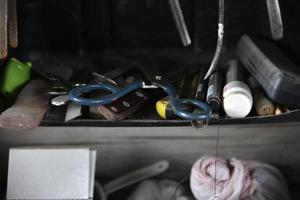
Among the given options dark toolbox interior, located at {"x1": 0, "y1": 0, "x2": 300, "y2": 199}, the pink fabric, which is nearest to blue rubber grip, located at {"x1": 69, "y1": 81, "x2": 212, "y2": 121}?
dark toolbox interior, located at {"x1": 0, "y1": 0, "x2": 300, "y2": 199}

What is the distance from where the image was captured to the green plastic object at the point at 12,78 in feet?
2.51

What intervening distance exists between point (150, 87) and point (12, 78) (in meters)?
0.22

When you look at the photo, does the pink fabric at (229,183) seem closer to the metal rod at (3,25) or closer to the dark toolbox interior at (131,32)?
the dark toolbox interior at (131,32)

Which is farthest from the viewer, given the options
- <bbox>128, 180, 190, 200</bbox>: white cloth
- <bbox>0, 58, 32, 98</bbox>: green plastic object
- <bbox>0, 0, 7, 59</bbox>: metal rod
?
<bbox>128, 180, 190, 200</bbox>: white cloth

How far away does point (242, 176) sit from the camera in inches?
34.9

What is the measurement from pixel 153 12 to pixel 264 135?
13.4 inches

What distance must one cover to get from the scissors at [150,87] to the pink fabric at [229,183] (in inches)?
7.8

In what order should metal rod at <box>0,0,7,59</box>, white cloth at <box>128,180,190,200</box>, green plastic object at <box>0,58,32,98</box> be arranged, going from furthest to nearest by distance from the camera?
white cloth at <box>128,180,190,200</box>
green plastic object at <box>0,58,32,98</box>
metal rod at <box>0,0,7,59</box>

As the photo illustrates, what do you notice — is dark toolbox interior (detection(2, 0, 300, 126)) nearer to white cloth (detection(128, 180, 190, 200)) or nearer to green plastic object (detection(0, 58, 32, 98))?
green plastic object (detection(0, 58, 32, 98))

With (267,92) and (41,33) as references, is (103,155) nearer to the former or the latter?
(41,33)

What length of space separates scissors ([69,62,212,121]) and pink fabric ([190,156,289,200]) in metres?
0.20

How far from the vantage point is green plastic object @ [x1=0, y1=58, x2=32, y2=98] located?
0.77 metres

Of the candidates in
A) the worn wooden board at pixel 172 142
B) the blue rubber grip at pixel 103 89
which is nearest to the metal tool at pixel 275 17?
the blue rubber grip at pixel 103 89

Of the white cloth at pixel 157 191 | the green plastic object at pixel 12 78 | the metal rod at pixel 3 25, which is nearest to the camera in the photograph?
the metal rod at pixel 3 25
